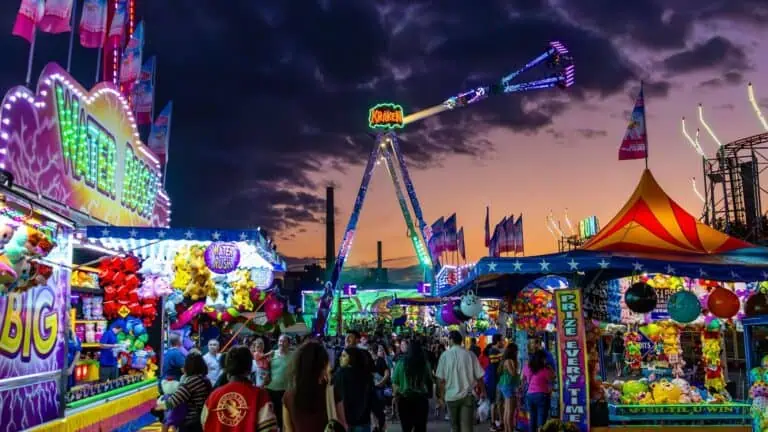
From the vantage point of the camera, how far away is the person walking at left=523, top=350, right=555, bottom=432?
10531mm

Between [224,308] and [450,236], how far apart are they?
2019 centimetres

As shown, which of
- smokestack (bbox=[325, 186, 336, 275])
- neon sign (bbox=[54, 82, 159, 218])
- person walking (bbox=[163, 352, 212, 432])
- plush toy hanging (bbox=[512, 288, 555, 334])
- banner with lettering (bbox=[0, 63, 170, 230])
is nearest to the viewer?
person walking (bbox=[163, 352, 212, 432])

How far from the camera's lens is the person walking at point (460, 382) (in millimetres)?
9188

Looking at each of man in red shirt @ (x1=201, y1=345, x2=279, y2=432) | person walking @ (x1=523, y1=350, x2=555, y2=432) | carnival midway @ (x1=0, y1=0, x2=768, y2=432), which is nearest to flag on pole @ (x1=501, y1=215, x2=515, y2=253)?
carnival midway @ (x1=0, y1=0, x2=768, y2=432)

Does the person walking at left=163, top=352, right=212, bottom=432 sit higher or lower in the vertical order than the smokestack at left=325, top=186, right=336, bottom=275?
lower

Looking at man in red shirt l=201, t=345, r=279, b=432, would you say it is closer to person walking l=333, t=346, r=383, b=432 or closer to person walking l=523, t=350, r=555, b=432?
person walking l=333, t=346, r=383, b=432

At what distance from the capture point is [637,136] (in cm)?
1327

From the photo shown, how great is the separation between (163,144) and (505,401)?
1254 centimetres

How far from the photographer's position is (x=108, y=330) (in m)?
14.6

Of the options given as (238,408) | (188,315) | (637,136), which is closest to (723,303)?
(637,136)

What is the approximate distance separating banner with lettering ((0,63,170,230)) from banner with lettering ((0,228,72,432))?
118cm

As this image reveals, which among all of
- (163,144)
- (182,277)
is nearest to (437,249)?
(163,144)

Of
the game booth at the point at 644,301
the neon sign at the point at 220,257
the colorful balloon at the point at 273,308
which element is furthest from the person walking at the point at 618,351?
the neon sign at the point at 220,257

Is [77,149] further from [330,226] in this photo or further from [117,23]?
[330,226]
